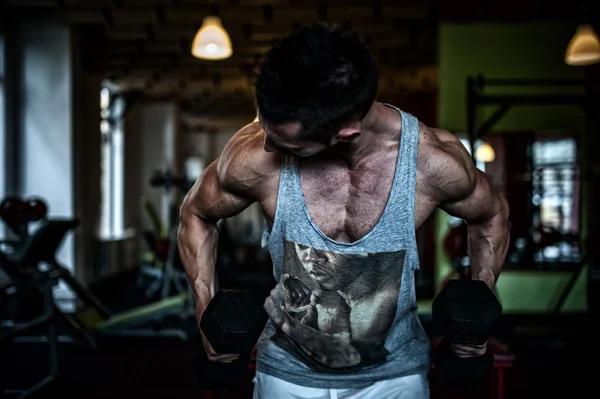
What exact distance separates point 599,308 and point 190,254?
4.53 m

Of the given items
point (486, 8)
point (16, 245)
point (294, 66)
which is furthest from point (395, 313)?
point (486, 8)

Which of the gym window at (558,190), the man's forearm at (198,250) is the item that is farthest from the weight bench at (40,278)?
the gym window at (558,190)

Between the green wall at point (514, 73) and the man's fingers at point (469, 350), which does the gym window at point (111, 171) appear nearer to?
the green wall at point (514, 73)

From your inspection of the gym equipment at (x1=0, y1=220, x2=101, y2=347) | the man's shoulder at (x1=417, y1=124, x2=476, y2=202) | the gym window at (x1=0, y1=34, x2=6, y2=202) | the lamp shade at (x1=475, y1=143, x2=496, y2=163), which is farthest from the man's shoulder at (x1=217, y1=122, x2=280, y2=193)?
the gym window at (x1=0, y1=34, x2=6, y2=202)

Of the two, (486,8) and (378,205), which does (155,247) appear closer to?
(486,8)

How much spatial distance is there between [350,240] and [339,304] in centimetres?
12

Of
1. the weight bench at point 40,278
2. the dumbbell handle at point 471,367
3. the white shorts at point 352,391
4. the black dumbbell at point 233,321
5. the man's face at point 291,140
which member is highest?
the man's face at point 291,140

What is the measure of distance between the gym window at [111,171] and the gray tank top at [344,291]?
23.0 feet

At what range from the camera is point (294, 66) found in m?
0.96

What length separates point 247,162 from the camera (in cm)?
118

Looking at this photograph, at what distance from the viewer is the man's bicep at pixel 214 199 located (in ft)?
4.09

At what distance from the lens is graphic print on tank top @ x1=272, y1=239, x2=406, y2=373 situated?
3.70 feet

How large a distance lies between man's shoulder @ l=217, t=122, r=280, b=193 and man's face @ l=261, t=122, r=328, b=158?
4.0 inches

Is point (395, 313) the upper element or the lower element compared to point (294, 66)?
lower
